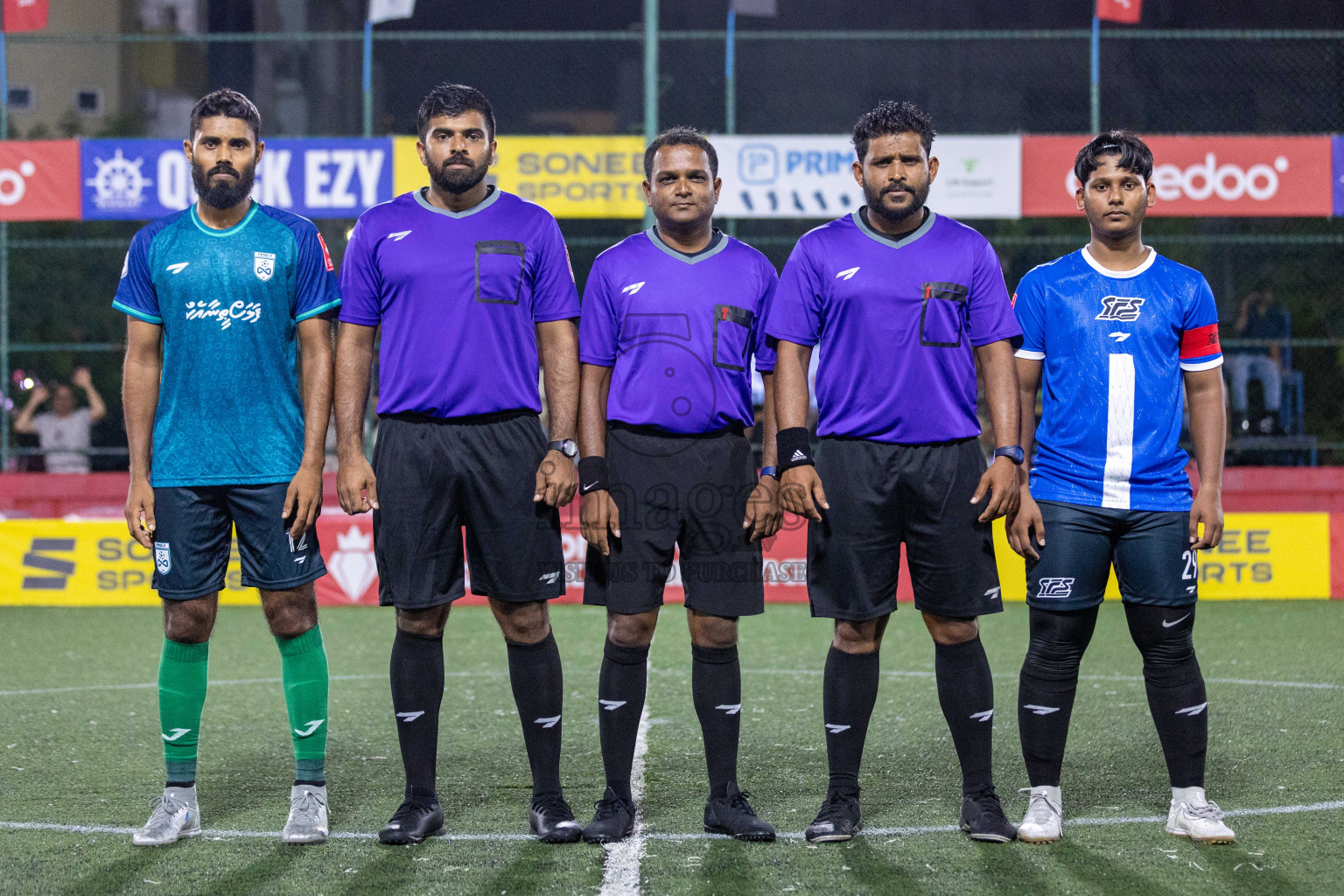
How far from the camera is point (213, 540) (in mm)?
4137

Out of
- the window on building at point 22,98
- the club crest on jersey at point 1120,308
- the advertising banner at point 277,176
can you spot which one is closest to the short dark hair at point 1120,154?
the club crest on jersey at point 1120,308

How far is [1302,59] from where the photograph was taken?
20594 mm


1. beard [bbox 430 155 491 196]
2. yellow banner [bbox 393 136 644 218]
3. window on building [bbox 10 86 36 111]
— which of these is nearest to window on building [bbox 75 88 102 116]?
window on building [bbox 10 86 36 111]

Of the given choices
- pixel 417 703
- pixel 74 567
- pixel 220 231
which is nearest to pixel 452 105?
pixel 220 231

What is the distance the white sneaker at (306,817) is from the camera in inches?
160

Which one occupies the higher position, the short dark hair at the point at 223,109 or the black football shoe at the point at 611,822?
the short dark hair at the point at 223,109

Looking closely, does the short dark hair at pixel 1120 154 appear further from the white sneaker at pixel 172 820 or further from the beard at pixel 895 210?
the white sneaker at pixel 172 820

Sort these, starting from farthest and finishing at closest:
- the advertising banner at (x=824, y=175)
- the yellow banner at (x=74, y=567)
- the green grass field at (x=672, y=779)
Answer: the advertising banner at (x=824, y=175)
the yellow banner at (x=74, y=567)
the green grass field at (x=672, y=779)

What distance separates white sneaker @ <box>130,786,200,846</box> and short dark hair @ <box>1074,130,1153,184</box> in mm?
3371

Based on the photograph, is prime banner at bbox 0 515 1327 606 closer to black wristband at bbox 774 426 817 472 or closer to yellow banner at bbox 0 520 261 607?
yellow banner at bbox 0 520 261 607

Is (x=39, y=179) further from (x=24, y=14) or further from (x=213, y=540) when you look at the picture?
(x=213, y=540)

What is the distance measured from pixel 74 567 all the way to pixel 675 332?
24.6ft

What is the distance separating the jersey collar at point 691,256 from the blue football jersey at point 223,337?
3.38ft

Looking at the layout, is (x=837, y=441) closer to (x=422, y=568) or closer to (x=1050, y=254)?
(x=422, y=568)
